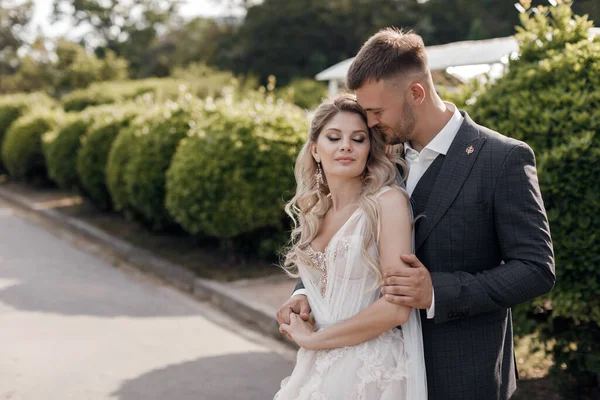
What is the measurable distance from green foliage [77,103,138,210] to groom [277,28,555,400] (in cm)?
1068

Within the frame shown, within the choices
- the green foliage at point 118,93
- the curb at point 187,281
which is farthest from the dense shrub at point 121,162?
the green foliage at point 118,93

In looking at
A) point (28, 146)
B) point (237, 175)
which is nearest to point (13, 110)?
point (28, 146)

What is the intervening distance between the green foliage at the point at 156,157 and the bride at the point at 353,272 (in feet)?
23.6

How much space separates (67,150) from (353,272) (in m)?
12.7

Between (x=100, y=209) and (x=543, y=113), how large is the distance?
11.1m

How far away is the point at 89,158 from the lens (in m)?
13.1

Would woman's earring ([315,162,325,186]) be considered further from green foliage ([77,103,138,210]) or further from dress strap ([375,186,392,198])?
green foliage ([77,103,138,210])

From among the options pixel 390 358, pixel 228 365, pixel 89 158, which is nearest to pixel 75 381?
pixel 228 365

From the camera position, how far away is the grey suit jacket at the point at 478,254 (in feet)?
8.47

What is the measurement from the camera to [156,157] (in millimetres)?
10250

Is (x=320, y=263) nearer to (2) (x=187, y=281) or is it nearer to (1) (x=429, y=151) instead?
(1) (x=429, y=151)

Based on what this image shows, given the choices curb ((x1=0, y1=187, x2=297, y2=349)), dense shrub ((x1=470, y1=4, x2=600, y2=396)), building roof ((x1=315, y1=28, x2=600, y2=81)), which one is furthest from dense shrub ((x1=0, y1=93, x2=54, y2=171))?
dense shrub ((x1=470, y1=4, x2=600, y2=396))

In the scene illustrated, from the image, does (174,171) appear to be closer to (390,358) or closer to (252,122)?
(252,122)

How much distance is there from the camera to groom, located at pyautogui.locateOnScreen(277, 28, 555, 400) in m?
2.58
